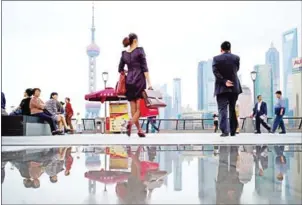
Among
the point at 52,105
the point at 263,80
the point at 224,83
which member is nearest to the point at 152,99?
the point at 224,83

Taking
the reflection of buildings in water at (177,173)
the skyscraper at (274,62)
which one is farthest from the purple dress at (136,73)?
the skyscraper at (274,62)

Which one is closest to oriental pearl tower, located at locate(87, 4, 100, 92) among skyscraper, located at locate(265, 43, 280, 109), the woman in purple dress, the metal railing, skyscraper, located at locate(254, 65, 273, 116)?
skyscraper, located at locate(265, 43, 280, 109)

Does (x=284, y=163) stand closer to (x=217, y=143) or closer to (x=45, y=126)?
(x=217, y=143)

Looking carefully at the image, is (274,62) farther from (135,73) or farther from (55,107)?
(135,73)

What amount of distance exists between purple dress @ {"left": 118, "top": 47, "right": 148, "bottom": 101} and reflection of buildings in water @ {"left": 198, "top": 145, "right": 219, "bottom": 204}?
2903 millimetres

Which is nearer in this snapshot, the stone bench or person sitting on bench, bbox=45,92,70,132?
the stone bench

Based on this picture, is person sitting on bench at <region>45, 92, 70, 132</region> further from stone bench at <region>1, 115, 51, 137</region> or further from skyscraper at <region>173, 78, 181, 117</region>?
skyscraper at <region>173, 78, 181, 117</region>

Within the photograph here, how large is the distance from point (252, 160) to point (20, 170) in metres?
2.09

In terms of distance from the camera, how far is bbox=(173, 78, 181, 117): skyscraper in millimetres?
23562

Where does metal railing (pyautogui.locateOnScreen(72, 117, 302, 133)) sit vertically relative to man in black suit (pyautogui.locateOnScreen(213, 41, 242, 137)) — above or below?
below

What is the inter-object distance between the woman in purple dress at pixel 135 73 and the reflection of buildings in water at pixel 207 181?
2.91 metres

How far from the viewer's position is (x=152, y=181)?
8.02ft

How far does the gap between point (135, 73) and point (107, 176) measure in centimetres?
376

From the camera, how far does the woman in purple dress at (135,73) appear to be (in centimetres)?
630
